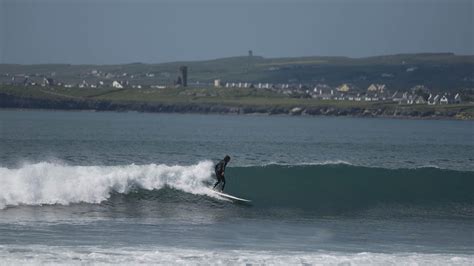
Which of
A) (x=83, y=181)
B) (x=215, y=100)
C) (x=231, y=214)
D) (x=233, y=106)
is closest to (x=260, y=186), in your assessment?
(x=231, y=214)

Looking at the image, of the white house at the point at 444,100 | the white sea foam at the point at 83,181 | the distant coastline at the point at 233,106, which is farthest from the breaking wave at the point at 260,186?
the white house at the point at 444,100

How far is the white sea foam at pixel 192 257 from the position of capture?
2007 cm

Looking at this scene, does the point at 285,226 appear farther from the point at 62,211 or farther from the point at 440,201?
the point at 440,201

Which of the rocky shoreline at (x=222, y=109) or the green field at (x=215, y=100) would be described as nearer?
the rocky shoreline at (x=222, y=109)

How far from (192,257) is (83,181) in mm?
10359

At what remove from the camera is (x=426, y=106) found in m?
155

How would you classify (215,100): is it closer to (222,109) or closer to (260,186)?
(222,109)

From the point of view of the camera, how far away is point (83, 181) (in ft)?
99.7

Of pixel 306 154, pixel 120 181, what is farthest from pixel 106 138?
pixel 120 181

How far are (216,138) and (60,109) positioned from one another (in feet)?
273

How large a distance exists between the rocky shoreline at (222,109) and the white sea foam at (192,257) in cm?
12244

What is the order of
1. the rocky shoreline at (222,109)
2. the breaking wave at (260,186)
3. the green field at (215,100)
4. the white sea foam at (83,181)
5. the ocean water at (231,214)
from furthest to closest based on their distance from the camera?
the green field at (215,100) < the rocky shoreline at (222,109) < the breaking wave at (260,186) < the white sea foam at (83,181) < the ocean water at (231,214)

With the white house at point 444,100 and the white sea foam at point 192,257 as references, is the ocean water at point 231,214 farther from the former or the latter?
the white house at point 444,100

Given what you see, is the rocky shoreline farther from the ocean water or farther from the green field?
the ocean water
